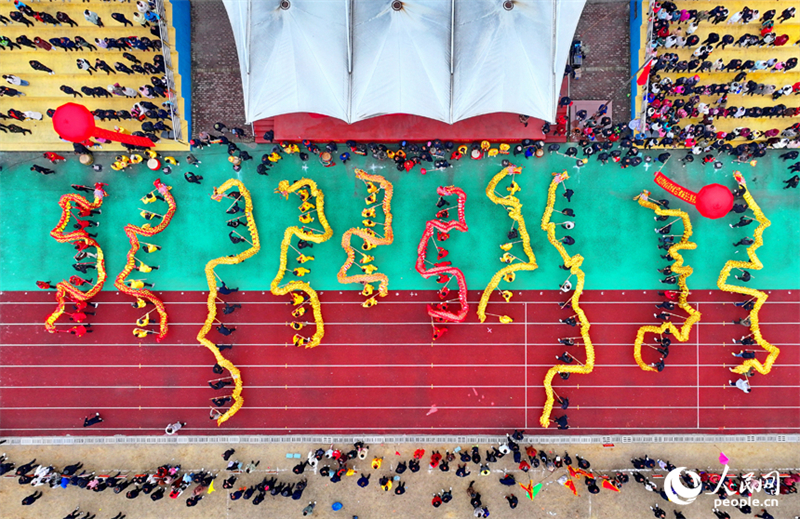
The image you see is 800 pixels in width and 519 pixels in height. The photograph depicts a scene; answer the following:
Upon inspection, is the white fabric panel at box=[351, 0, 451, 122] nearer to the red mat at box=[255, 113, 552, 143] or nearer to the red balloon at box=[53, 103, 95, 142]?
the red mat at box=[255, 113, 552, 143]

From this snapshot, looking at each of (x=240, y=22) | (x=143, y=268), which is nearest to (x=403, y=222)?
(x=240, y=22)

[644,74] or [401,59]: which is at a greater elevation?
[401,59]

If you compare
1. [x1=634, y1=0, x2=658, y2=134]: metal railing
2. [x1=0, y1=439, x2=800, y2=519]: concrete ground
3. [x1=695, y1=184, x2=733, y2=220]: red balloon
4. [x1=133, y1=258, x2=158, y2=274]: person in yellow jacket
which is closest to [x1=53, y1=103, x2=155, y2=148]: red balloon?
[x1=133, y1=258, x2=158, y2=274]: person in yellow jacket

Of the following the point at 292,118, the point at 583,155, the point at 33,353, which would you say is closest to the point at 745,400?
the point at 583,155

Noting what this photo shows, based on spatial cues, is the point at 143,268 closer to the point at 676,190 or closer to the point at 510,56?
the point at 510,56

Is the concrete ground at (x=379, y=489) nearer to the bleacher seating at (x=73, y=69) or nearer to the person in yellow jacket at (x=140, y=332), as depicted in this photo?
the person in yellow jacket at (x=140, y=332)

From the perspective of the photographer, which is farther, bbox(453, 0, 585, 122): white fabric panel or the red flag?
the red flag

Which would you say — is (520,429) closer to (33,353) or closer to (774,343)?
(774,343)
